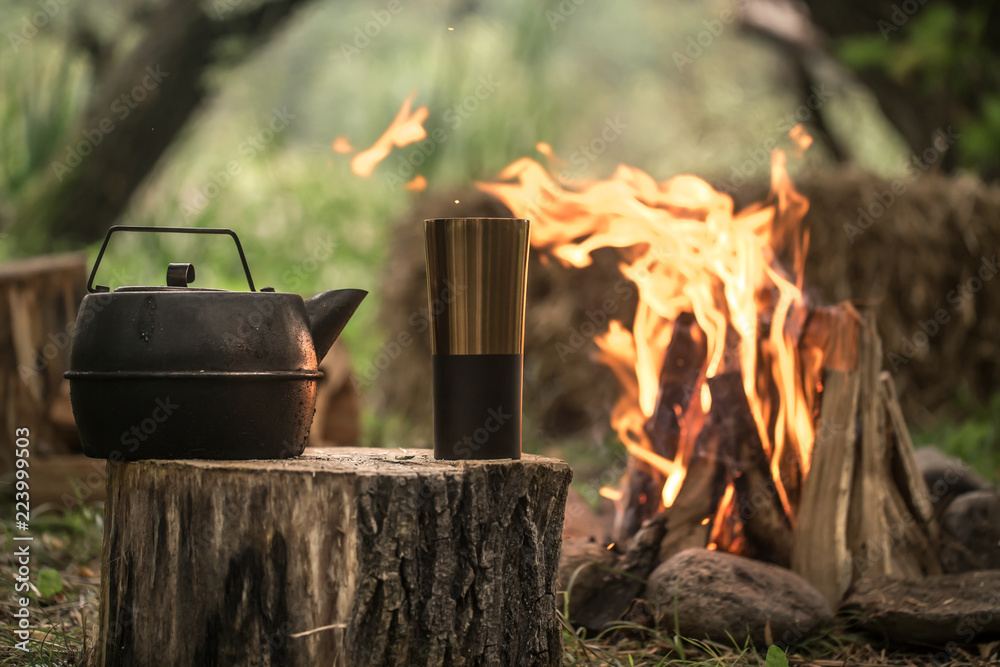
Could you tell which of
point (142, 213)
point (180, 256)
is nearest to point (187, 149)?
point (142, 213)

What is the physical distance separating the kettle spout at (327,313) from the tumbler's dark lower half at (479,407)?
0.34 metres

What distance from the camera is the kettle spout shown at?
2.17 meters

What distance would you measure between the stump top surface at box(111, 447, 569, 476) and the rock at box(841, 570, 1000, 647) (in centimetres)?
110

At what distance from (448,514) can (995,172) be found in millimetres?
5901

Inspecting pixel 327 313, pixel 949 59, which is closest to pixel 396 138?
pixel 327 313

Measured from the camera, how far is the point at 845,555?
2711 mm

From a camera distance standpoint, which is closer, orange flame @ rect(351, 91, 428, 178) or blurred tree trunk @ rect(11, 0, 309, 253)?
orange flame @ rect(351, 91, 428, 178)

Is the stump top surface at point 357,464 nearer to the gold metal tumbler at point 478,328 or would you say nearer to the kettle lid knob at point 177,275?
the gold metal tumbler at point 478,328

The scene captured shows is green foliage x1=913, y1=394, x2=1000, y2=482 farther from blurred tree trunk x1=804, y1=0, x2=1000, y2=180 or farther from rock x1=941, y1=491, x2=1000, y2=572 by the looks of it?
blurred tree trunk x1=804, y1=0, x2=1000, y2=180

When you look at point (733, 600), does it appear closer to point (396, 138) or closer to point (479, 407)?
point (479, 407)

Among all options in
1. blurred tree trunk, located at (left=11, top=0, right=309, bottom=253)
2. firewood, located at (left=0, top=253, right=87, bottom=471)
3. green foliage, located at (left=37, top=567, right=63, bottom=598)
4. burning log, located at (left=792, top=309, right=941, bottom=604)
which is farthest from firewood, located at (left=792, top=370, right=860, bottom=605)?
blurred tree trunk, located at (left=11, top=0, right=309, bottom=253)

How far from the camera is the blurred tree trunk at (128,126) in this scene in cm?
624

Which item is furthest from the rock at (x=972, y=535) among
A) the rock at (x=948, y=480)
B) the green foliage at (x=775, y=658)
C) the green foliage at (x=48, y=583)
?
the green foliage at (x=48, y=583)

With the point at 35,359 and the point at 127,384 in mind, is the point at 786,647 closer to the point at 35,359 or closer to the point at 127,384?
Result: the point at 127,384
